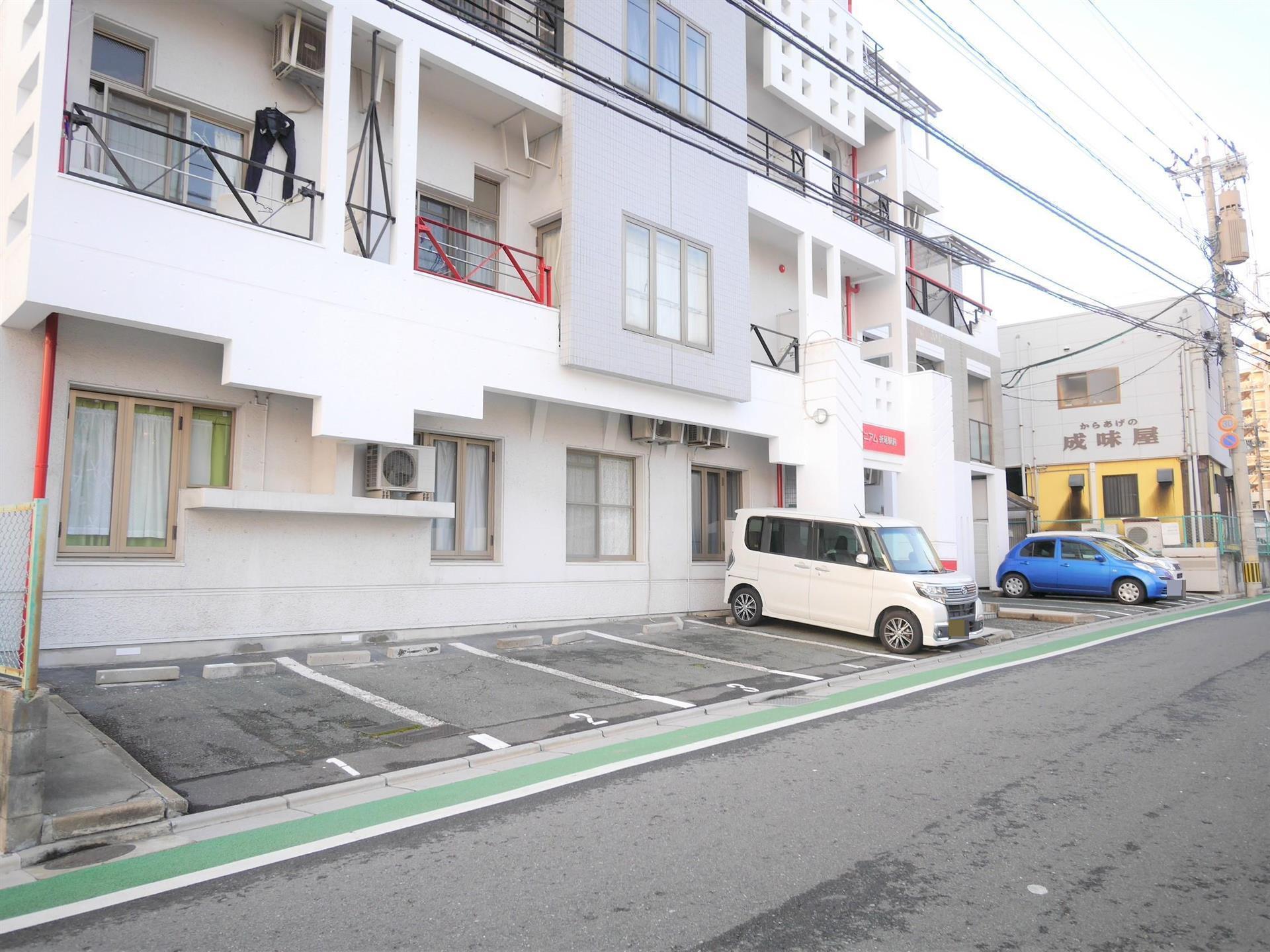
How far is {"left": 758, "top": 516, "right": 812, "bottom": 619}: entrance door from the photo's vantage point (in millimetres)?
13633

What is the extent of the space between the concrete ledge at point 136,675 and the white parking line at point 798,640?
804 cm

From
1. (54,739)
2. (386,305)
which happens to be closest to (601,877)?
(54,739)

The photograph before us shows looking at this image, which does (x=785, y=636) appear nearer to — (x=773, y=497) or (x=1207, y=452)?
(x=773, y=497)

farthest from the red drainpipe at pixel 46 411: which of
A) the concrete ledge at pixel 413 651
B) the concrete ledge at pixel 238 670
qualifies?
the concrete ledge at pixel 413 651

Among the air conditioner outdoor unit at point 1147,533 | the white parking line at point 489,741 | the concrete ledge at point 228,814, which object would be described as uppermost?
the air conditioner outdoor unit at point 1147,533

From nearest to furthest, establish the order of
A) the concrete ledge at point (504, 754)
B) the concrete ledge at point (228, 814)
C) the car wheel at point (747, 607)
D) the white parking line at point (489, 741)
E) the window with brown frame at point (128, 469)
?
the concrete ledge at point (228, 814) < the concrete ledge at point (504, 754) < the white parking line at point (489, 741) < the window with brown frame at point (128, 469) < the car wheel at point (747, 607)

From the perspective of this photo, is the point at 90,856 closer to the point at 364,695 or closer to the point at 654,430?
the point at 364,695

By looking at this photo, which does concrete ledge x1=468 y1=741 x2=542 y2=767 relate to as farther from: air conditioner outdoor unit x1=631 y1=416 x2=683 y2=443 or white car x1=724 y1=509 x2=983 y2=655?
air conditioner outdoor unit x1=631 y1=416 x2=683 y2=443

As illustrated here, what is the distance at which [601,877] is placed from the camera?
14.3 ft

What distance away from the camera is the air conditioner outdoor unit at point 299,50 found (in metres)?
10.8

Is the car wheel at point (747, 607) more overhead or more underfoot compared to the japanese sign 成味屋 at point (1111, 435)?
more underfoot

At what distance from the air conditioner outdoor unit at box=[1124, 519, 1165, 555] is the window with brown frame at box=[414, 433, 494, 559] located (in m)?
21.2

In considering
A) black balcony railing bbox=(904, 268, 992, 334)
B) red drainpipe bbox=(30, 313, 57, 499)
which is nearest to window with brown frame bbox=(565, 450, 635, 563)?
red drainpipe bbox=(30, 313, 57, 499)

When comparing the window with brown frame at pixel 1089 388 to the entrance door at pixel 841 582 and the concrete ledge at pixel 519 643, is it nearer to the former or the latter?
the entrance door at pixel 841 582
